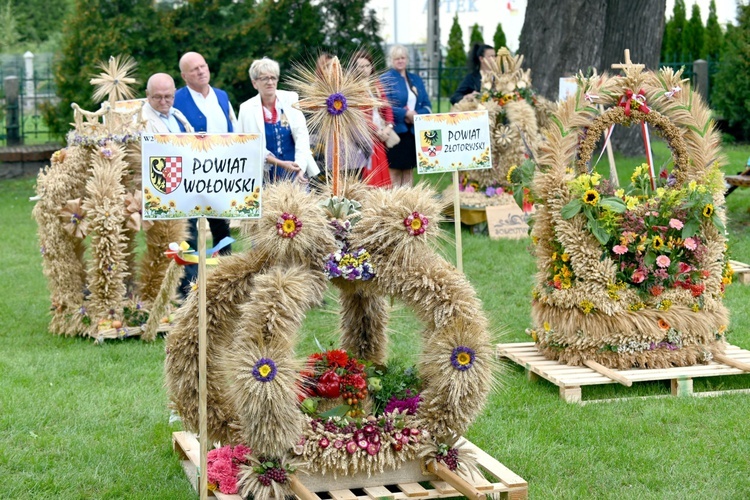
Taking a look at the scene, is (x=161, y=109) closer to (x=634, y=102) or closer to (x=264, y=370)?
(x=634, y=102)

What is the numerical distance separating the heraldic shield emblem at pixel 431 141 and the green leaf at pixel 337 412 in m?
2.40

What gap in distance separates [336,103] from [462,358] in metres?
1.25

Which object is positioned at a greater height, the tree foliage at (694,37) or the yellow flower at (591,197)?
the tree foliage at (694,37)

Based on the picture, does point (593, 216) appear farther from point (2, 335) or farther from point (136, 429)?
point (2, 335)

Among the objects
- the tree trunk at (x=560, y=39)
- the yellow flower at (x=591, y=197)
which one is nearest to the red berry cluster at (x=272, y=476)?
the yellow flower at (x=591, y=197)

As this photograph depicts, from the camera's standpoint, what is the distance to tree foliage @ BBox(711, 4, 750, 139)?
1709cm

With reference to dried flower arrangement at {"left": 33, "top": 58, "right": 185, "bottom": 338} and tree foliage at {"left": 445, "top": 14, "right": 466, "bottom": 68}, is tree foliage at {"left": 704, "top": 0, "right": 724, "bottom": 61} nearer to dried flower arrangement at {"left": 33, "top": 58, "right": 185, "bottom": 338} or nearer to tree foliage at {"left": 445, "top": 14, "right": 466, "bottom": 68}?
tree foliage at {"left": 445, "top": 14, "right": 466, "bottom": 68}

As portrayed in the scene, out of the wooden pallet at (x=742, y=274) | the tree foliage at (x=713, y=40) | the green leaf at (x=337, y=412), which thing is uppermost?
the tree foliage at (x=713, y=40)

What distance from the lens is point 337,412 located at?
457cm

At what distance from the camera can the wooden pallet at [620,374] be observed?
6.06m

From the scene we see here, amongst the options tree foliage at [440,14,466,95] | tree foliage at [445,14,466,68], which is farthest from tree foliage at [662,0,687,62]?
tree foliage at [445,14,466,68]

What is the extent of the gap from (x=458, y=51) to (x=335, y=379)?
21.2 m

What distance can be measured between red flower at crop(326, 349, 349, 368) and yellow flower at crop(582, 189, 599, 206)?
6.83ft

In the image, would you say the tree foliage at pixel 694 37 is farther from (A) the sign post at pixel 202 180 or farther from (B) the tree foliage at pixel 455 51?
(A) the sign post at pixel 202 180
